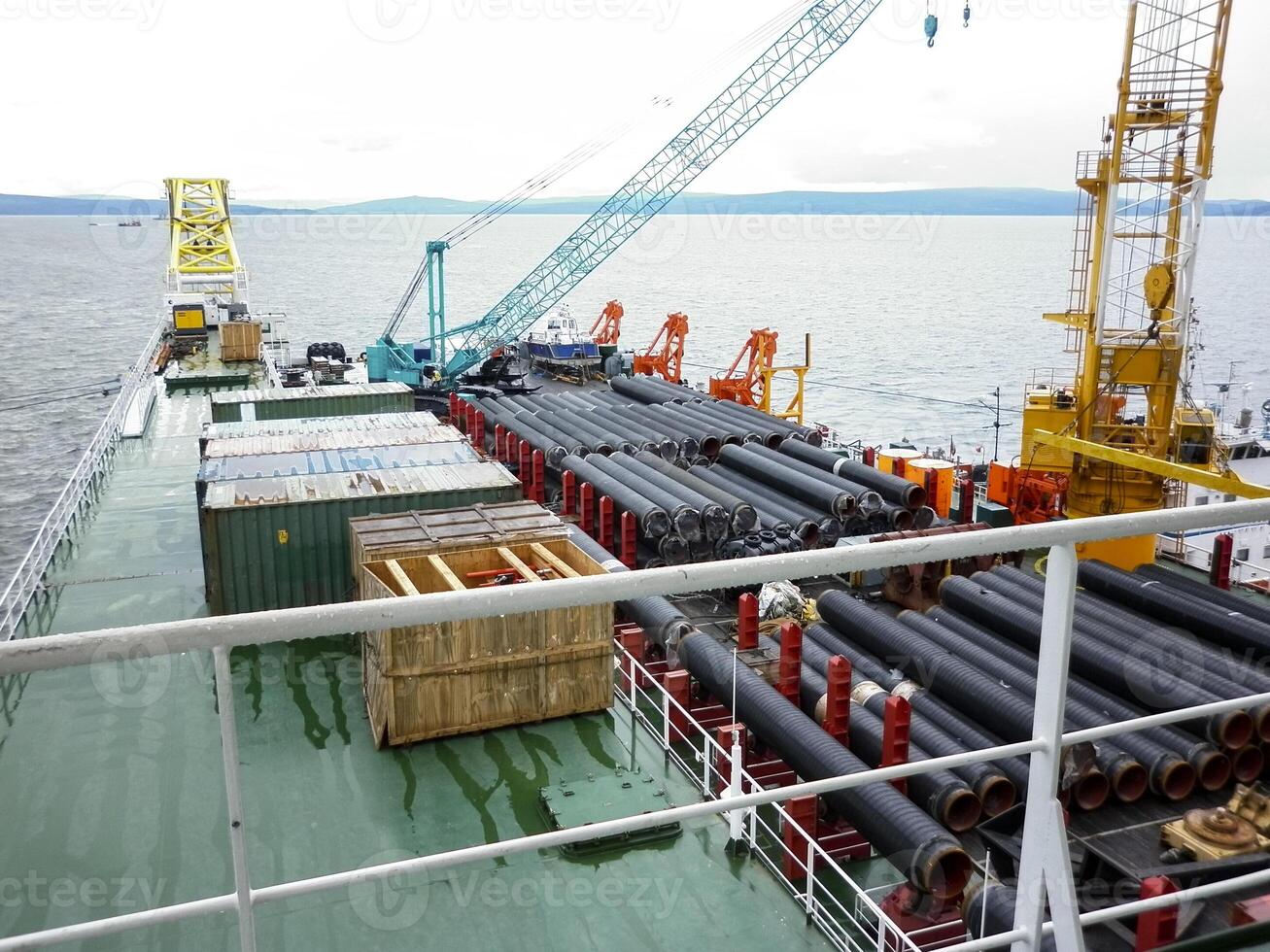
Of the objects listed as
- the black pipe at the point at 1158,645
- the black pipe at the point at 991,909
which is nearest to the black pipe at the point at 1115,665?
the black pipe at the point at 1158,645

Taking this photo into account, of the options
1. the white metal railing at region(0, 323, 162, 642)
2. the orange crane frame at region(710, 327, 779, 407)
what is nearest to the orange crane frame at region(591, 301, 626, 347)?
the orange crane frame at region(710, 327, 779, 407)

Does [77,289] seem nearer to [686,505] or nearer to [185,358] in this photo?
[185,358]

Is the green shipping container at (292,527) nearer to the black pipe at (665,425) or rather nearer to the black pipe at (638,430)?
the black pipe at (638,430)

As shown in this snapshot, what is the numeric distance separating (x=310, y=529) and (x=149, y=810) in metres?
7.44

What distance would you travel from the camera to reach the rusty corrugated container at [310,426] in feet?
80.3

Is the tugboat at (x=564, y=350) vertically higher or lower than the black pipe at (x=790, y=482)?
higher

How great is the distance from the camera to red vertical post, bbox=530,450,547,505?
3319 centimetres

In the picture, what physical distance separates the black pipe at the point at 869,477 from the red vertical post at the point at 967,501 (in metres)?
1.76

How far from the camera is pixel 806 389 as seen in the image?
7788cm

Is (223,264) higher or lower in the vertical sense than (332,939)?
higher

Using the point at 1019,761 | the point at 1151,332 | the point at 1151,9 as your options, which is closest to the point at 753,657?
the point at 1019,761

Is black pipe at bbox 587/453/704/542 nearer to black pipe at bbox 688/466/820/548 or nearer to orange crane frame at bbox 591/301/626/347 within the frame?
black pipe at bbox 688/466/820/548

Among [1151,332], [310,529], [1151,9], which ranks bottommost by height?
[310,529]

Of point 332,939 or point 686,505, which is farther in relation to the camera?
point 686,505
